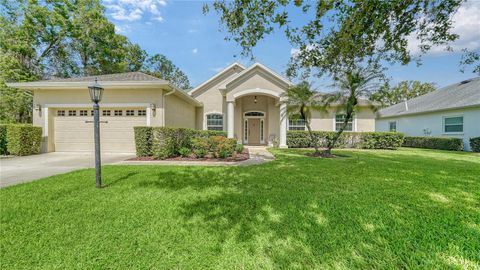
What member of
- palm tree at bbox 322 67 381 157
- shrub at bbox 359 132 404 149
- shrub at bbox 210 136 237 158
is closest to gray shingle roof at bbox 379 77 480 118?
shrub at bbox 359 132 404 149

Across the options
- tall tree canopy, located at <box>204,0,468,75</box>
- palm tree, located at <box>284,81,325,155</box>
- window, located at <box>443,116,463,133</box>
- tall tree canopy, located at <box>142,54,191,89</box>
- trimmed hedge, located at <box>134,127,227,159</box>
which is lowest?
trimmed hedge, located at <box>134,127,227,159</box>

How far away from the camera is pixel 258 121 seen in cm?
1739

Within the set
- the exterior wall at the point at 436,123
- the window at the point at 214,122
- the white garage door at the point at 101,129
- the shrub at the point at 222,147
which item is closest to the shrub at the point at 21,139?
the white garage door at the point at 101,129

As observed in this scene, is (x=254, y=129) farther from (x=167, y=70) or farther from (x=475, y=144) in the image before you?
(x=167, y=70)

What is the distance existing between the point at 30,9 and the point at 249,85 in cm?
2103

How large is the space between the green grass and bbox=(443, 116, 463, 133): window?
1493cm

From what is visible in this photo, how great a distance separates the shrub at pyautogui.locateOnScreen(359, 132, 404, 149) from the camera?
1506cm

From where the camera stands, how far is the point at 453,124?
15.7 meters

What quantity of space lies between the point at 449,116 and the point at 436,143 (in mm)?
2457

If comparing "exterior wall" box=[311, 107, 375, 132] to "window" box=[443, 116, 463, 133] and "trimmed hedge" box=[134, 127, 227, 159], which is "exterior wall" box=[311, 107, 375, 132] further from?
"trimmed hedge" box=[134, 127, 227, 159]

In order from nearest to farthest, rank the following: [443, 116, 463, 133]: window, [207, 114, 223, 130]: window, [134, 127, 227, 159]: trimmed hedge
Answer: [134, 127, 227, 159]: trimmed hedge < [443, 116, 463, 133]: window < [207, 114, 223, 130]: window

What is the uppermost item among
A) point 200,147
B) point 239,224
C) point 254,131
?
point 254,131

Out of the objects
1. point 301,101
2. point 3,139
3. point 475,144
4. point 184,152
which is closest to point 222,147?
point 184,152

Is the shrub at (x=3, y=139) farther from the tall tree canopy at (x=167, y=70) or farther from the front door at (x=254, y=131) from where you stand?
the tall tree canopy at (x=167, y=70)
